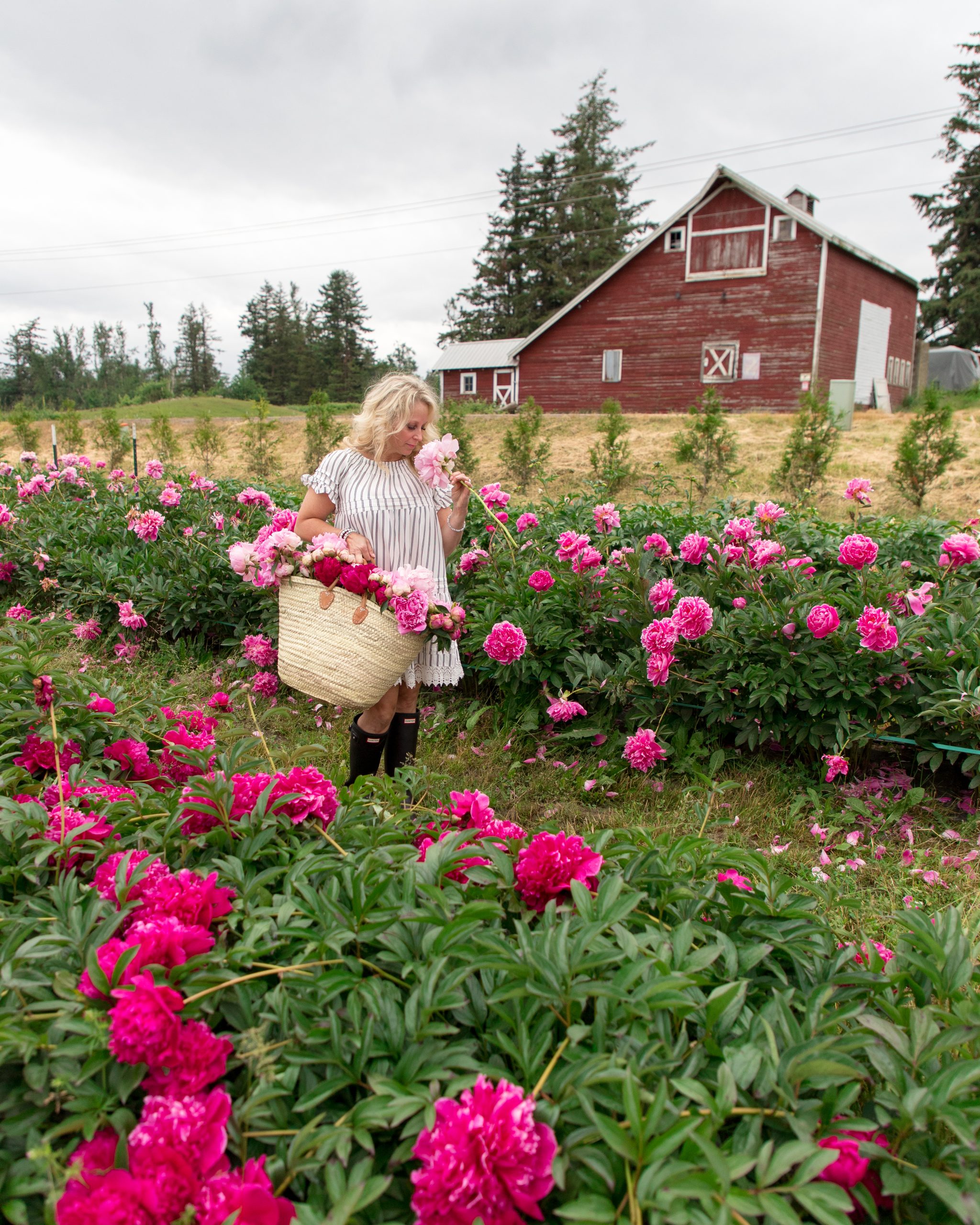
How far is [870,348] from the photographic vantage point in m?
22.5

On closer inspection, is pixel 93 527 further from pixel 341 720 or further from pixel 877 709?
pixel 877 709

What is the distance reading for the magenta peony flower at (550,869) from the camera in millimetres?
1270

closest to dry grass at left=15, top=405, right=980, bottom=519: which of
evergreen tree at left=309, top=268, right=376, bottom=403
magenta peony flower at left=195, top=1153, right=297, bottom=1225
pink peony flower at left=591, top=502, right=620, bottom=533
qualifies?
pink peony flower at left=591, top=502, right=620, bottom=533

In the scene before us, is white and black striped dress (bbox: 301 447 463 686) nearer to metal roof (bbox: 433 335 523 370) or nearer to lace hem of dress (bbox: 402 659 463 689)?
lace hem of dress (bbox: 402 659 463 689)

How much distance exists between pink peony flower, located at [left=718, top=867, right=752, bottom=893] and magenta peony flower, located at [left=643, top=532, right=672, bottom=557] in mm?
2134

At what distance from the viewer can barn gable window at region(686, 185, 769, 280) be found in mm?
20531

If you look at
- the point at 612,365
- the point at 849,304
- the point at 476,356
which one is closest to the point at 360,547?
the point at 612,365

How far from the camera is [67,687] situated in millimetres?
2121

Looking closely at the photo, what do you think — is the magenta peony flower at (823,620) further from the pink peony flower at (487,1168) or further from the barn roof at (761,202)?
the barn roof at (761,202)

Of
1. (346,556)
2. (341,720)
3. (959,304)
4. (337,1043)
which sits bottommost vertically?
(341,720)

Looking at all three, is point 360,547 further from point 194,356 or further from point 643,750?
point 194,356

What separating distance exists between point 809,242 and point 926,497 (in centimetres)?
1100

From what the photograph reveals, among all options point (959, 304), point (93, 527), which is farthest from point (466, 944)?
point (959, 304)

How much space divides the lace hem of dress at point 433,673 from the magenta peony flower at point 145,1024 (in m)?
2.04
